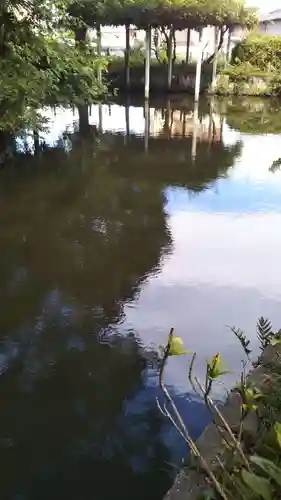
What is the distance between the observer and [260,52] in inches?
877

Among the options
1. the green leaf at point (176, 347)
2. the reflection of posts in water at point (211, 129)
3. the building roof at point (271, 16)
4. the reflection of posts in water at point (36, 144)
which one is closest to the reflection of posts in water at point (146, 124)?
the reflection of posts in water at point (211, 129)

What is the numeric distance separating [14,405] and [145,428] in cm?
88

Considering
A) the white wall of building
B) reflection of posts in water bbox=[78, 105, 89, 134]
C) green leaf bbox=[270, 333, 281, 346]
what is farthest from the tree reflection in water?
the white wall of building

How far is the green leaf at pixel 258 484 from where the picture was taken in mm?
1848

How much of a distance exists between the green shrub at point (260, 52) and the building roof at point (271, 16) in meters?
10.4

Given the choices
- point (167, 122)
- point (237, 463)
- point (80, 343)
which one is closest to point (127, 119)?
point (167, 122)

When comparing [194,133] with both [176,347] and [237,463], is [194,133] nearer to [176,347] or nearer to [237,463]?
[237,463]

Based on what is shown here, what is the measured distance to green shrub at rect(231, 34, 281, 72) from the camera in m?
22.0

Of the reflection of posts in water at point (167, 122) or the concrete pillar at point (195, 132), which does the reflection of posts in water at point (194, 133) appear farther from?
the reflection of posts in water at point (167, 122)

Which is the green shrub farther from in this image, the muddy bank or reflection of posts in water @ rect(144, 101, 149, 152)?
the muddy bank

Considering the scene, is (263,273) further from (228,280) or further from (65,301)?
(65,301)

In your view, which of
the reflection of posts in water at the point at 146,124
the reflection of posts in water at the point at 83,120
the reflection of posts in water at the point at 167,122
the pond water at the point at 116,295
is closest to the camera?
the pond water at the point at 116,295

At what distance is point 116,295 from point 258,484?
3.39 meters

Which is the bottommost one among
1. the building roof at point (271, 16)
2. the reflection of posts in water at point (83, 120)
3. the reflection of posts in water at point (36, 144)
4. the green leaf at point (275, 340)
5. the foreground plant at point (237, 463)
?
the reflection of posts in water at point (83, 120)
